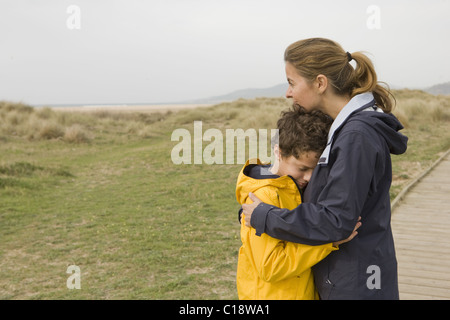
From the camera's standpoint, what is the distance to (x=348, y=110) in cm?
164

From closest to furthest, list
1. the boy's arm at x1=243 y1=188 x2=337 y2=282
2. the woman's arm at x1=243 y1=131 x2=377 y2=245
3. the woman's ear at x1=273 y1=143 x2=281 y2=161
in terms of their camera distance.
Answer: the woman's arm at x1=243 y1=131 x2=377 y2=245 → the boy's arm at x1=243 y1=188 x2=337 y2=282 → the woman's ear at x1=273 y1=143 x2=281 y2=161

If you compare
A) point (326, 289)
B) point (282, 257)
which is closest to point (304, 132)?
point (282, 257)

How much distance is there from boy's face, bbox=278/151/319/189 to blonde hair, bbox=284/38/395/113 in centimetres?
29

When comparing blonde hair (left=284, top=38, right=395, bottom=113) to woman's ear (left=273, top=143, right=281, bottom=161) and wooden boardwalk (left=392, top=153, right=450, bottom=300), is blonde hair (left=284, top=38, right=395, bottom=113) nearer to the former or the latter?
woman's ear (left=273, top=143, right=281, bottom=161)

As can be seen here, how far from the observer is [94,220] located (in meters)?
7.21

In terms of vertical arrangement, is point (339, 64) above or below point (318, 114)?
above

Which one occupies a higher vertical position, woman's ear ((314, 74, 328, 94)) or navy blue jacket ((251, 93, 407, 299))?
woman's ear ((314, 74, 328, 94))

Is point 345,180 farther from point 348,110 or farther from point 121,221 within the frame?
point 121,221

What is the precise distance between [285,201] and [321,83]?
500 mm

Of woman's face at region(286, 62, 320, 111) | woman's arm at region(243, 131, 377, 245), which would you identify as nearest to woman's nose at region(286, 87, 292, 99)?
woman's face at region(286, 62, 320, 111)

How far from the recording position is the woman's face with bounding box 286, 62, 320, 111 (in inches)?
67.6

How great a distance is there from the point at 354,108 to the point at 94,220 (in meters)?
6.30
